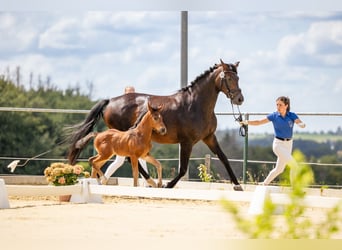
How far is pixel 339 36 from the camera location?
4019 cm

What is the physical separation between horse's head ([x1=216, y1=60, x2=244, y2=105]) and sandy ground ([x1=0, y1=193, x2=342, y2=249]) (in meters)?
1.27

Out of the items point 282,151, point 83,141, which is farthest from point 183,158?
point 282,151

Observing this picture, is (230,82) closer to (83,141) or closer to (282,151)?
(282,151)

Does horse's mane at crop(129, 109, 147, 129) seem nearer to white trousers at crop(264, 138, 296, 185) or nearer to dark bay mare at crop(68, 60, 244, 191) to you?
dark bay mare at crop(68, 60, 244, 191)

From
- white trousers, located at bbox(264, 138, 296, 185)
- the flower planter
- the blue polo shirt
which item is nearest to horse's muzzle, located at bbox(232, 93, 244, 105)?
the blue polo shirt

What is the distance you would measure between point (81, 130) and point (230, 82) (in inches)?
81.9

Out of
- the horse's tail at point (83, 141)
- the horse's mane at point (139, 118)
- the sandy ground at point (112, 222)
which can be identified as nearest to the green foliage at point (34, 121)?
the horse's tail at point (83, 141)

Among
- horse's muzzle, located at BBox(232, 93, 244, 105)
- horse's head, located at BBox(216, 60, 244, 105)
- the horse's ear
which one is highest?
horse's head, located at BBox(216, 60, 244, 105)

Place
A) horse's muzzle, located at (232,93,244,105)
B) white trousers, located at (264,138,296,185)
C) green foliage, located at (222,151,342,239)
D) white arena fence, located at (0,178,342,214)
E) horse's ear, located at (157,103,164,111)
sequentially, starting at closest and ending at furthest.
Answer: green foliage, located at (222,151,342,239)
white arena fence, located at (0,178,342,214)
white trousers, located at (264,138,296,185)
horse's ear, located at (157,103,164,111)
horse's muzzle, located at (232,93,244,105)

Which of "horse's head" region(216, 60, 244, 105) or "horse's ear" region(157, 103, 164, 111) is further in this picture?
"horse's head" region(216, 60, 244, 105)

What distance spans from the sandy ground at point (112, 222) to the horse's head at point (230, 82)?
1270 millimetres

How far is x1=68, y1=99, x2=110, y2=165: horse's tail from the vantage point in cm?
1185

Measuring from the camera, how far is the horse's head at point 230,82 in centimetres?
1116

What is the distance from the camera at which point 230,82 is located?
11195 millimetres
